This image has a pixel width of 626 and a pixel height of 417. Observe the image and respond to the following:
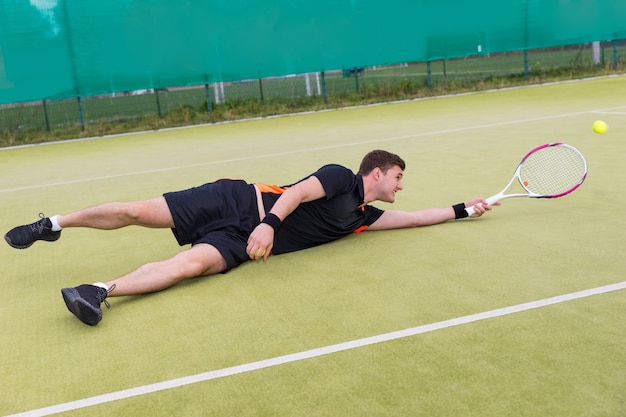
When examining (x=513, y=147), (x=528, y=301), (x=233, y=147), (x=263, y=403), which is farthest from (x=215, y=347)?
(x=233, y=147)

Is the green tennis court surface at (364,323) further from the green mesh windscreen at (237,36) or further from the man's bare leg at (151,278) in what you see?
the green mesh windscreen at (237,36)

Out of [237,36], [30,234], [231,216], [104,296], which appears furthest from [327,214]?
[237,36]

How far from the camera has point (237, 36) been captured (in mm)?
14484

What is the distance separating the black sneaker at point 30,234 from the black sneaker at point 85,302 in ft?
2.88

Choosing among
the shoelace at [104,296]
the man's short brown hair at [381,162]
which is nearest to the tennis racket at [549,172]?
the man's short brown hair at [381,162]

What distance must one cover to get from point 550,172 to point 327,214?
198 cm

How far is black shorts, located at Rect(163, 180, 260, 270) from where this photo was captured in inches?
160

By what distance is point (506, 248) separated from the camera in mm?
4199

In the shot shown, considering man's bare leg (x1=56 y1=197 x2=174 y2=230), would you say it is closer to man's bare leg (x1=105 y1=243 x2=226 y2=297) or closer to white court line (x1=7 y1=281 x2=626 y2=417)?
man's bare leg (x1=105 y1=243 x2=226 y2=297)

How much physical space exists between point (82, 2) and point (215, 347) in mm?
11877

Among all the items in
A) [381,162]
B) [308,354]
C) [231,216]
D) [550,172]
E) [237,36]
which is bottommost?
[308,354]

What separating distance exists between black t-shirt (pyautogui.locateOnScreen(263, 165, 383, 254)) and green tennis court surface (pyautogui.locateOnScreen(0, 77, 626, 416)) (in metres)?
0.09

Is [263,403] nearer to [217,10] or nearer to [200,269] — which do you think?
[200,269]

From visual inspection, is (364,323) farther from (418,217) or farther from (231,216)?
(418,217)
